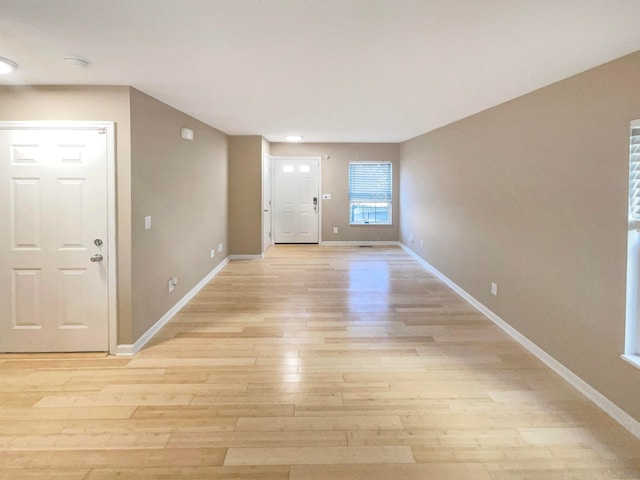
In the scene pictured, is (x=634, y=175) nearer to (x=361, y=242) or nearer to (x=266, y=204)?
(x=266, y=204)

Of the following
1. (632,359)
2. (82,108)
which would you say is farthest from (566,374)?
(82,108)

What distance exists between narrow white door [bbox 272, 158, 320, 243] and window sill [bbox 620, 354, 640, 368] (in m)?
6.80

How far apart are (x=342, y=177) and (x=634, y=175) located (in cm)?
653

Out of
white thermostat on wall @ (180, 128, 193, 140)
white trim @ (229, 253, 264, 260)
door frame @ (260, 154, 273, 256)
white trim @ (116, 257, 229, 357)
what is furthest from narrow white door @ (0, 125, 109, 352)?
door frame @ (260, 154, 273, 256)

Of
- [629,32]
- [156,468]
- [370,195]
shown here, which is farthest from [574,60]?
[370,195]

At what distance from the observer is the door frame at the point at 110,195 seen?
9.87ft

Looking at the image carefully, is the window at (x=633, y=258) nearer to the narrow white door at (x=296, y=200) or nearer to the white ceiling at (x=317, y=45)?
the white ceiling at (x=317, y=45)

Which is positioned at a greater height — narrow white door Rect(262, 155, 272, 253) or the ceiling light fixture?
the ceiling light fixture

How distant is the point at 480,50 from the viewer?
227cm

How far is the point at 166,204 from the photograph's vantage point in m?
3.84

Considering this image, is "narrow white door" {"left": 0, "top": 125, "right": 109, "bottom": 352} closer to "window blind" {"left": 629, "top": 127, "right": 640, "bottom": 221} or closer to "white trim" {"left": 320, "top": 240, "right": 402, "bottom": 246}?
"window blind" {"left": 629, "top": 127, "right": 640, "bottom": 221}

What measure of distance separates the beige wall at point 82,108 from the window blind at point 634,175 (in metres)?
3.54

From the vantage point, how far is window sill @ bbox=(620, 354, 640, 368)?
2168 mm

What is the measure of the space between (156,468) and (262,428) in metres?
0.58
